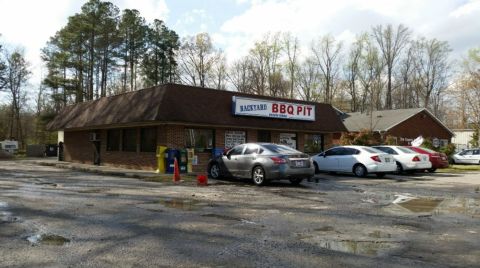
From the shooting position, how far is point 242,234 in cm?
691

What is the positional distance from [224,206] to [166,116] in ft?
34.2

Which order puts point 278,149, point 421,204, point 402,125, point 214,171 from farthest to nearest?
point 402,125
point 214,171
point 278,149
point 421,204

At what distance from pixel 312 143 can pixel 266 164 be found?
13373mm

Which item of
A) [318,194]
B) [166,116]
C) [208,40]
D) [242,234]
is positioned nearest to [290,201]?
[318,194]

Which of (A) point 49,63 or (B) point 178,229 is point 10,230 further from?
(A) point 49,63

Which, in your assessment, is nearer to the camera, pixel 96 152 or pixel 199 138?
pixel 199 138

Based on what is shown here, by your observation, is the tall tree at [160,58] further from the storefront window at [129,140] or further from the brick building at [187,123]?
the storefront window at [129,140]

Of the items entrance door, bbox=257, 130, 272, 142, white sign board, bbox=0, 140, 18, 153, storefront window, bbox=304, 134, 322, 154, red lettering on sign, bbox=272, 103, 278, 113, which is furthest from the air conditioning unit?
white sign board, bbox=0, 140, 18, 153

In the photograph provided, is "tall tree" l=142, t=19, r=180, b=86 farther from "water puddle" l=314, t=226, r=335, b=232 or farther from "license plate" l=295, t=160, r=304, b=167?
"water puddle" l=314, t=226, r=335, b=232

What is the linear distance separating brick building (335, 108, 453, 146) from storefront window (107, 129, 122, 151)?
2288 centimetres

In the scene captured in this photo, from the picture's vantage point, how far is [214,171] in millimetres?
17297

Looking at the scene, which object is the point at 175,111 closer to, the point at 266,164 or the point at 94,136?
the point at 266,164

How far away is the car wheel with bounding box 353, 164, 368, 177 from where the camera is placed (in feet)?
65.1

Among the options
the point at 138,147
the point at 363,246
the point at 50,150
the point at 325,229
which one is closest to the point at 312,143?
the point at 138,147
